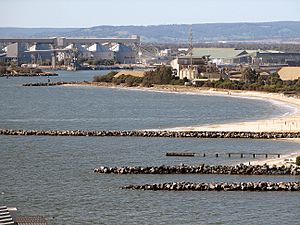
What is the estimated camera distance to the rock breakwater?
1453 centimetres

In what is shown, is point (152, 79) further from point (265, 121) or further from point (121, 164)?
point (121, 164)

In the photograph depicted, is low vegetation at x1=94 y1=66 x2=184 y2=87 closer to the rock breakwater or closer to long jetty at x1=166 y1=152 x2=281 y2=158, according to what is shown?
long jetty at x1=166 y1=152 x2=281 y2=158

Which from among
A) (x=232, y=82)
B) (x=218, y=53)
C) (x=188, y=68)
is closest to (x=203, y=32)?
(x=218, y=53)

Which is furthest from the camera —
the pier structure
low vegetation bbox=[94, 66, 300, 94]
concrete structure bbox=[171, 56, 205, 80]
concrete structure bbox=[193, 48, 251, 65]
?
the pier structure

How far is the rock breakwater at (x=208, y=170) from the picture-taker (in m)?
14.5

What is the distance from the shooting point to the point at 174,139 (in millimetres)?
19906

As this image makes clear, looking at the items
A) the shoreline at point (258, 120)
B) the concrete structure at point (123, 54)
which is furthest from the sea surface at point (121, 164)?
the concrete structure at point (123, 54)

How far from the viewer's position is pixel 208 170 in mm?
14734

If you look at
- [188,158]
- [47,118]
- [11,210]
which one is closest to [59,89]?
[47,118]

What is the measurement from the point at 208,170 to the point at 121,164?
176 cm

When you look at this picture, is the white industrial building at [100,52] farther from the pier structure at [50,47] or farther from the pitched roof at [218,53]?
the pitched roof at [218,53]

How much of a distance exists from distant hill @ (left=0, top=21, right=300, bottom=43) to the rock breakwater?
478 feet

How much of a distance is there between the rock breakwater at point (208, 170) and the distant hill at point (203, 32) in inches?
5732

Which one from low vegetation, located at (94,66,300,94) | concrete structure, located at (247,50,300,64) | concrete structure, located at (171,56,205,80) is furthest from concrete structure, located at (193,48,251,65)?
low vegetation, located at (94,66,300,94)
